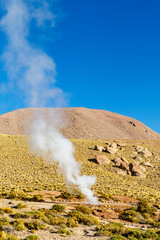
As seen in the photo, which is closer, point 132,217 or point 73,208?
point 132,217

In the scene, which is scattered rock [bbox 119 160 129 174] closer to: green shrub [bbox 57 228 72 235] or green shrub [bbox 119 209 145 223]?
green shrub [bbox 119 209 145 223]

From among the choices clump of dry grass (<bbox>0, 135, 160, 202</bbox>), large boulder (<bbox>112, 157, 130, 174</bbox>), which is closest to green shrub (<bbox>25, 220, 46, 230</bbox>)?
clump of dry grass (<bbox>0, 135, 160, 202</bbox>)

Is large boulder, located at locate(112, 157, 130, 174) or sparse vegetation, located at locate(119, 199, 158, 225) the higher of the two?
large boulder, located at locate(112, 157, 130, 174)

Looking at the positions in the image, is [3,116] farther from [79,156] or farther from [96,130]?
[79,156]

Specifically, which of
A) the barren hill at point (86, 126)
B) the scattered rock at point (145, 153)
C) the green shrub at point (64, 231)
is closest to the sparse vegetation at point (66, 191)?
the green shrub at point (64, 231)

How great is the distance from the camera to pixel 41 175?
→ 43750 millimetres

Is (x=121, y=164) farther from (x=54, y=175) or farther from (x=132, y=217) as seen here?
(x=132, y=217)

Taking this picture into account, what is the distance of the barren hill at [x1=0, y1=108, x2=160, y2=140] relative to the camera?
118m

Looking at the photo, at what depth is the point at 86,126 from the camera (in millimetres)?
127688

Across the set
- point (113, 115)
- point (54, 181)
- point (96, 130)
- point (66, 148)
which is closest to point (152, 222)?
point (66, 148)

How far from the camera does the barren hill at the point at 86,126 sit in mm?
118375

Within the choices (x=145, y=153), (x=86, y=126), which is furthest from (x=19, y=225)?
(x=86, y=126)

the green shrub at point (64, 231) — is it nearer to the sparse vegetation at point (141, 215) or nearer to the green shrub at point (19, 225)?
the green shrub at point (19, 225)

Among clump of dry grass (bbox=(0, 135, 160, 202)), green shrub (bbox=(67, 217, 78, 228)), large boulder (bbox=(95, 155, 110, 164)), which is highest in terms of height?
large boulder (bbox=(95, 155, 110, 164))
